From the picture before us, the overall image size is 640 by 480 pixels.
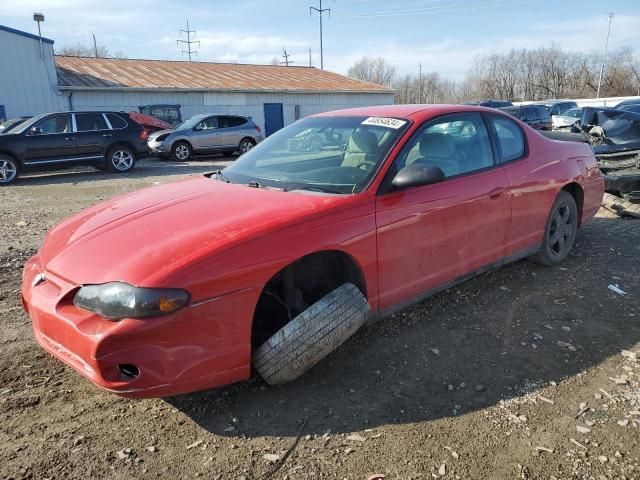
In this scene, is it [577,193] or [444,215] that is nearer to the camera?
[444,215]

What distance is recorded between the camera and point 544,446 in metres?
2.42

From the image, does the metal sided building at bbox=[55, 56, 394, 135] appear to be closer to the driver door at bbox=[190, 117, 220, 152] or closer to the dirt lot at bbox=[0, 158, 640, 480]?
the driver door at bbox=[190, 117, 220, 152]

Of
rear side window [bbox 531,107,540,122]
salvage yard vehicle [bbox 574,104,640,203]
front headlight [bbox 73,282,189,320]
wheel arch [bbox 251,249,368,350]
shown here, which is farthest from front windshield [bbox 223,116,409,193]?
rear side window [bbox 531,107,540,122]

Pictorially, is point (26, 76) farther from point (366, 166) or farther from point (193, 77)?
point (366, 166)

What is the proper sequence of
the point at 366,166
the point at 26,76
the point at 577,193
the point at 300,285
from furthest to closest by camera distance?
the point at 26,76 < the point at 577,193 < the point at 366,166 < the point at 300,285

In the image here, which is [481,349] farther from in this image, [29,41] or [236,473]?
[29,41]

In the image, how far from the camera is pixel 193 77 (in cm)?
2581

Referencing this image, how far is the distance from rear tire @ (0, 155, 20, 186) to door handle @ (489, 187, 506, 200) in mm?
11935

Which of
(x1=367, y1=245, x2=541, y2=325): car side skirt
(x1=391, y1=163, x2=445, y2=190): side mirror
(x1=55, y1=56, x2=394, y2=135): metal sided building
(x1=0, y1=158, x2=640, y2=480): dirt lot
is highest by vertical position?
(x1=55, y1=56, x2=394, y2=135): metal sided building

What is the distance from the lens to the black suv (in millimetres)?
12047

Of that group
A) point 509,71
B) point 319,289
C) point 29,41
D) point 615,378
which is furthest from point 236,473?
point 509,71

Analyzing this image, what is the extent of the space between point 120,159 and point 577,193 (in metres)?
12.0

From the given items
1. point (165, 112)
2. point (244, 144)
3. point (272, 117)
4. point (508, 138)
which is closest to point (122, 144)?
point (244, 144)

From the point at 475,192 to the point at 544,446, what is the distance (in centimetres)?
185
